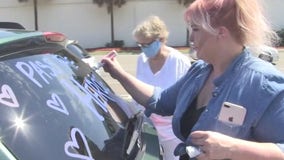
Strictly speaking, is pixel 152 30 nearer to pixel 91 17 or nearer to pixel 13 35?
pixel 13 35

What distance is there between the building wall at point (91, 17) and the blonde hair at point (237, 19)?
32699mm

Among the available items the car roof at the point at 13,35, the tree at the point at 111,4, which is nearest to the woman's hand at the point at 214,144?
the car roof at the point at 13,35

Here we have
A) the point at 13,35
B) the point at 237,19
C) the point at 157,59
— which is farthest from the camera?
the point at 157,59

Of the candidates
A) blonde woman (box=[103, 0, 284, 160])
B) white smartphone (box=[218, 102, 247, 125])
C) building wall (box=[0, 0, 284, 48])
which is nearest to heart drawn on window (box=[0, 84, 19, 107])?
blonde woman (box=[103, 0, 284, 160])

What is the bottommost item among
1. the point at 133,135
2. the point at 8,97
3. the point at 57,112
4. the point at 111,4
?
the point at 111,4

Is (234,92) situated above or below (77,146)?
above

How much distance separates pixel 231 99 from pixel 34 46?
3.29 feet

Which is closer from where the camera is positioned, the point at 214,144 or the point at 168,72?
the point at 214,144

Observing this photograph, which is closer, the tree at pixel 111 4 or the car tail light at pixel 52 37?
the car tail light at pixel 52 37

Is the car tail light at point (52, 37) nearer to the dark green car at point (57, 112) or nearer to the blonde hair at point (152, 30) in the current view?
the dark green car at point (57, 112)

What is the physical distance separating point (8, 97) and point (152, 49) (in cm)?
288

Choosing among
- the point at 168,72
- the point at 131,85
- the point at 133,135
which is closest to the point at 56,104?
the point at 133,135

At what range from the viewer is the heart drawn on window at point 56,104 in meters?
2.43

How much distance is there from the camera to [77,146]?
2.33m
